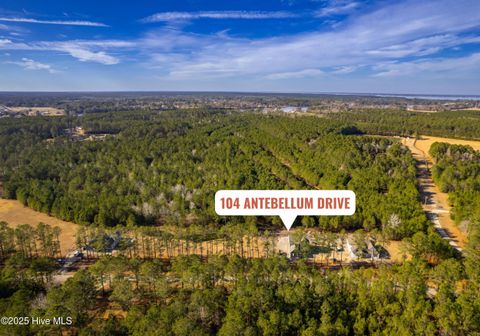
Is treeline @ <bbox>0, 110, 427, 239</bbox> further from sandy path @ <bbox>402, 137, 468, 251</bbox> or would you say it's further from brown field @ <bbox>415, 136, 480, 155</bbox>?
brown field @ <bbox>415, 136, 480, 155</bbox>

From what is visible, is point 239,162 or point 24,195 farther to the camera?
point 239,162

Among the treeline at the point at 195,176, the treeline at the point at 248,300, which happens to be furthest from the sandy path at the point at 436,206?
the treeline at the point at 248,300

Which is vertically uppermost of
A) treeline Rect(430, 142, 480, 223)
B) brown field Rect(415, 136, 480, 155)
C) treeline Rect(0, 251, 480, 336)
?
brown field Rect(415, 136, 480, 155)

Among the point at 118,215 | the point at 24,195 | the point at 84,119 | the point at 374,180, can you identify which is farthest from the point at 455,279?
the point at 84,119

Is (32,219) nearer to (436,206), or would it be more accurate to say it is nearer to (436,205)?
(436,206)

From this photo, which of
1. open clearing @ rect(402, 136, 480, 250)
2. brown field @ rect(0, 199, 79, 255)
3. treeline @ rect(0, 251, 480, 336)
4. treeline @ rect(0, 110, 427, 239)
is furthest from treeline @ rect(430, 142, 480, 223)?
brown field @ rect(0, 199, 79, 255)

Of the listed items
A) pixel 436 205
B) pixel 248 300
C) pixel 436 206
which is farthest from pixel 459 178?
pixel 248 300

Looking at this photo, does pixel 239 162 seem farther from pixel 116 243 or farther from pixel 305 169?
pixel 116 243
